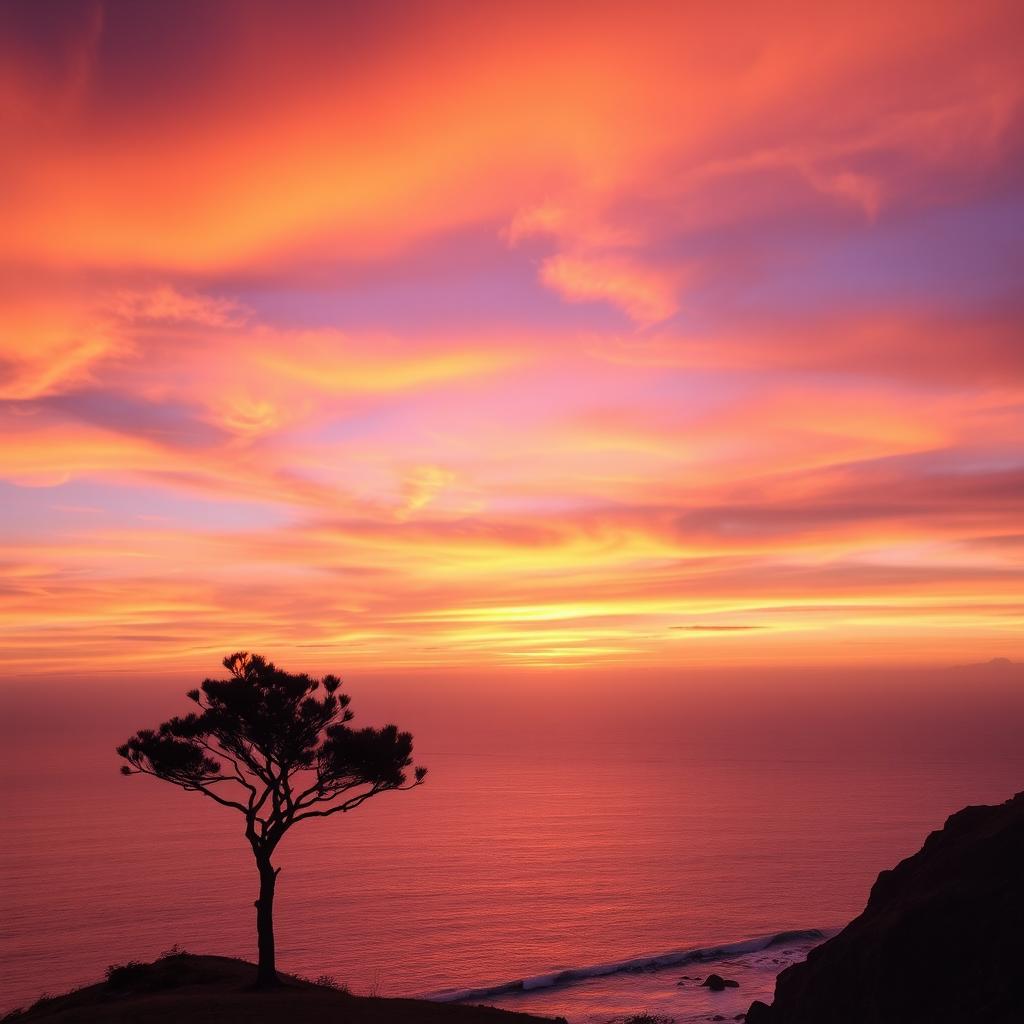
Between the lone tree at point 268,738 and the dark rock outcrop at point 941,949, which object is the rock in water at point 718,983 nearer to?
the lone tree at point 268,738

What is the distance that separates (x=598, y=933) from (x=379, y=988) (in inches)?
950

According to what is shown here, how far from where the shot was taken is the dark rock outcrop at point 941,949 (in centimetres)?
1723

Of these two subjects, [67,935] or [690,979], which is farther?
[67,935]

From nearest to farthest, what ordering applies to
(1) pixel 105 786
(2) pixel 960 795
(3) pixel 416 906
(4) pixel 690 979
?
(4) pixel 690 979
(3) pixel 416 906
(2) pixel 960 795
(1) pixel 105 786

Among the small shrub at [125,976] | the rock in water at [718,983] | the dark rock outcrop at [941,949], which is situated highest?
the dark rock outcrop at [941,949]

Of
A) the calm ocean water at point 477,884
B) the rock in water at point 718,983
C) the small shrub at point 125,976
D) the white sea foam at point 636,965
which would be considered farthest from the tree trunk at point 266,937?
the rock in water at point 718,983

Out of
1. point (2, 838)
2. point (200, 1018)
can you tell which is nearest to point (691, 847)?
point (2, 838)

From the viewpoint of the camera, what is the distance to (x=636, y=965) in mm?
63500

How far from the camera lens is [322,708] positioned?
3064 cm

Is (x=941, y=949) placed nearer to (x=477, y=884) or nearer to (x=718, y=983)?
(x=718, y=983)

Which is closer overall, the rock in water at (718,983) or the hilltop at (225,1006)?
the hilltop at (225,1006)

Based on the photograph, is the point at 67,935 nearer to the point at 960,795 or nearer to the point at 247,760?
the point at 247,760

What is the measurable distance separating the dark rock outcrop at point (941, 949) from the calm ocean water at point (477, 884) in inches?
1246

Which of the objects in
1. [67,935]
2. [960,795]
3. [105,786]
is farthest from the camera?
[105,786]
